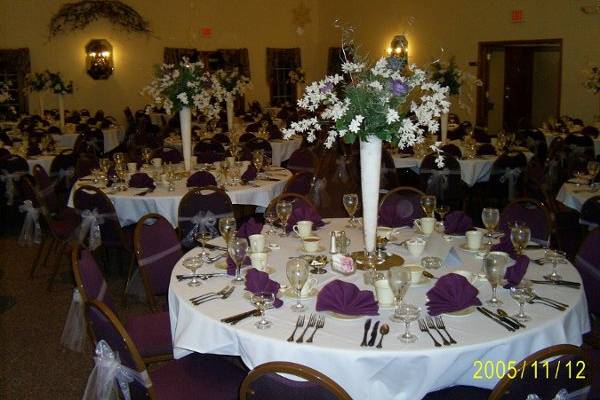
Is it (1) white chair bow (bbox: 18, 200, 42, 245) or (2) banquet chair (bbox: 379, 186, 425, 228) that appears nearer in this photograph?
(2) banquet chair (bbox: 379, 186, 425, 228)

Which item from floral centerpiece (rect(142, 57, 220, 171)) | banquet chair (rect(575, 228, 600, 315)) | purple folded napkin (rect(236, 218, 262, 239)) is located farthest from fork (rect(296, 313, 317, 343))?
floral centerpiece (rect(142, 57, 220, 171))

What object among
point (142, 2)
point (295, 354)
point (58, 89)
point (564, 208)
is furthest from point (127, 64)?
point (295, 354)

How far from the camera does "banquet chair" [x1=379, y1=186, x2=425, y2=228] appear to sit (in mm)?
3777

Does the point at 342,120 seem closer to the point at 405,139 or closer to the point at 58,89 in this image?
the point at 405,139

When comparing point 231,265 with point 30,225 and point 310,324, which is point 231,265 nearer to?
point 310,324

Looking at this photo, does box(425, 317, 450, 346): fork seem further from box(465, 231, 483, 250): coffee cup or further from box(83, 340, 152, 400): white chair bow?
box(83, 340, 152, 400): white chair bow

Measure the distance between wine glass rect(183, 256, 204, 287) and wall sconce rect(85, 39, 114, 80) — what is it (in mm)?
12088

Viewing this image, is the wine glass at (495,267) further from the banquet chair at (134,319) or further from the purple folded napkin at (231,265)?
the banquet chair at (134,319)

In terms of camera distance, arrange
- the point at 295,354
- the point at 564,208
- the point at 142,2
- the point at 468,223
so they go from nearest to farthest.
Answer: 1. the point at 295,354
2. the point at 468,223
3. the point at 564,208
4. the point at 142,2

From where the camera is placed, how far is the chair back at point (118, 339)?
228 centimetres

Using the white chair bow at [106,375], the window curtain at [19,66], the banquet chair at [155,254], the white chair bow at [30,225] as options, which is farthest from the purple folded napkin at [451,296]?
the window curtain at [19,66]

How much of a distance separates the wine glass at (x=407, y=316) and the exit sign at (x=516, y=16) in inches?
428

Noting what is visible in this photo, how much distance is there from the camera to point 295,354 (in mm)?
2283

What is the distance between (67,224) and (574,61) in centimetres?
947
